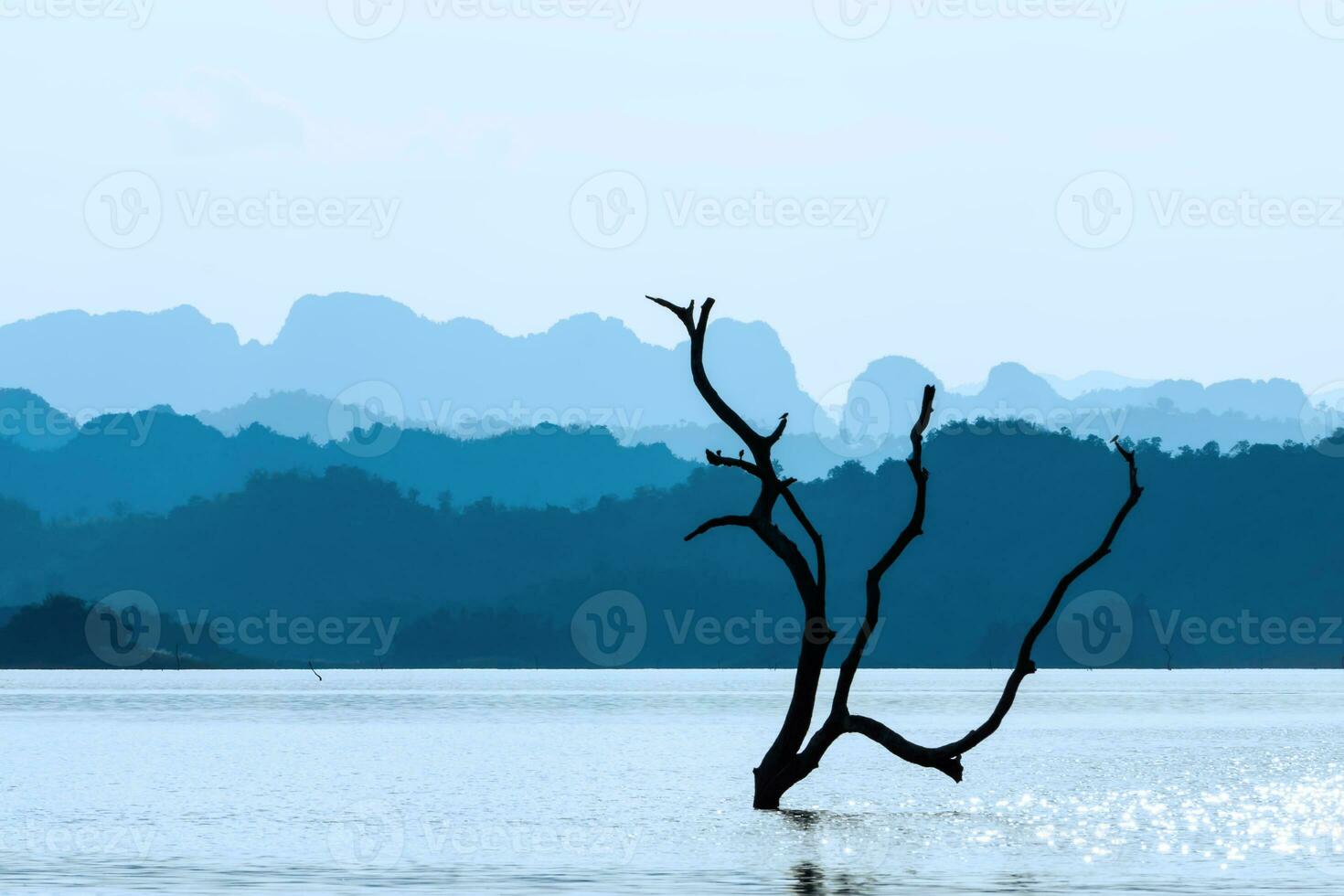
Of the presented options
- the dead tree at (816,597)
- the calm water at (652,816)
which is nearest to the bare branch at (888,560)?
the dead tree at (816,597)

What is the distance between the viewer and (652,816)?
52.2 m

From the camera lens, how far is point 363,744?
329 feet

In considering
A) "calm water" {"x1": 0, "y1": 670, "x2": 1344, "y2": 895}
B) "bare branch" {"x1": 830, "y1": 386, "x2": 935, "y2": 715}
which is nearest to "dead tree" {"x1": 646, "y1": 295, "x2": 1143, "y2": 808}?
"bare branch" {"x1": 830, "y1": 386, "x2": 935, "y2": 715}

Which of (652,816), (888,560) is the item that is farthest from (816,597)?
(652,816)

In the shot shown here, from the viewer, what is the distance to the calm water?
122 feet

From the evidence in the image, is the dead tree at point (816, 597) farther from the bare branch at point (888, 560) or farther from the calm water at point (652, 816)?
the calm water at point (652, 816)

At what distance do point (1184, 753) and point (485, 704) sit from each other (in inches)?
3978

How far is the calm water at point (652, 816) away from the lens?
37.2 metres

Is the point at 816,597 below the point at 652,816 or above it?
above

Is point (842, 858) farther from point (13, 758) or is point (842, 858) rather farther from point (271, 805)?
point (13, 758)

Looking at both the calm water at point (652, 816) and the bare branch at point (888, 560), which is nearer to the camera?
the calm water at point (652, 816)

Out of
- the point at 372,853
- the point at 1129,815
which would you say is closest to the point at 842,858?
the point at 372,853

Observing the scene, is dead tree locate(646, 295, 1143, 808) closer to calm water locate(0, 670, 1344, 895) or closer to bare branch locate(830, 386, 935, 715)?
bare branch locate(830, 386, 935, 715)

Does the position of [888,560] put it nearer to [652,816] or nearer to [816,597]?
[816,597]
